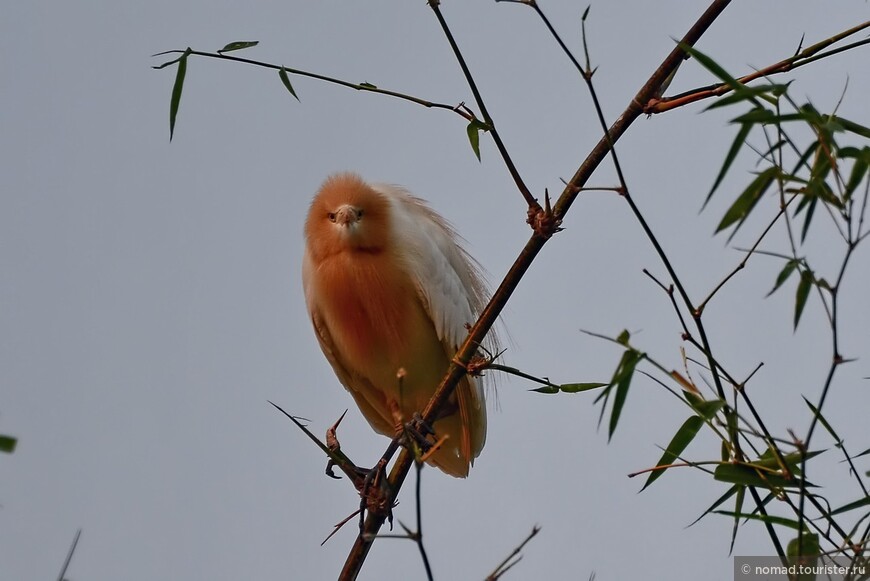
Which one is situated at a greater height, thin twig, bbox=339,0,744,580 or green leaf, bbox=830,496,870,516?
thin twig, bbox=339,0,744,580

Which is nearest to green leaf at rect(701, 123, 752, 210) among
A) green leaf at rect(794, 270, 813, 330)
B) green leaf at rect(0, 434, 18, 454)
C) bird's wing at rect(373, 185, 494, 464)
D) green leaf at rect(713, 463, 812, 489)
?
green leaf at rect(794, 270, 813, 330)

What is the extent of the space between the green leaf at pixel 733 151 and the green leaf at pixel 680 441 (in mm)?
751

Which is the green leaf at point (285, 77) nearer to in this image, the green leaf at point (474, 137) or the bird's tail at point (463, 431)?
the green leaf at point (474, 137)

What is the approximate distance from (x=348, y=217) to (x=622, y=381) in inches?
88.4

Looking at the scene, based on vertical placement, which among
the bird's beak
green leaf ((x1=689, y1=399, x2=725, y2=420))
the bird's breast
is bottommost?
green leaf ((x1=689, y1=399, x2=725, y2=420))

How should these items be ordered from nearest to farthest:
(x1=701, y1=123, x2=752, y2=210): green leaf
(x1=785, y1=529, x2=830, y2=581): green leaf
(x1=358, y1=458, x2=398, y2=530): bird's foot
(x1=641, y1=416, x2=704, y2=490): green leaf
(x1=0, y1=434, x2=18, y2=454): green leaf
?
(x1=0, y1=434, x2=18, y2=454): green leaf
(x1=701, y1=123, x2=752, y2=210): green leaf
(x1=785, y1=529, x2=830, y2=581): green leaf
(x1=641, y1=416, x2=704, y2=490): green leaf
(x1=358, y1=458, x2=398, y2=530): bird's foot

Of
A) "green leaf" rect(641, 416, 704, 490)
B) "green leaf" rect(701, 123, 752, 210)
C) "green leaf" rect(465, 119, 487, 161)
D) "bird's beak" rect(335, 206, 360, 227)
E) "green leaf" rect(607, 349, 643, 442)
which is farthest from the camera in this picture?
"bird's beak" rect(335, 206, 360, 227)

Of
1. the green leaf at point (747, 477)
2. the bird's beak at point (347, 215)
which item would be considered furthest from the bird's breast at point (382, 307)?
the green leaf at point (747, 477)

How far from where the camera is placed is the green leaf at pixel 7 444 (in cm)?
156

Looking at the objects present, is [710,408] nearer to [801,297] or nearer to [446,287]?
[801,297]

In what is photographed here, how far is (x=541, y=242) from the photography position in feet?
8.57

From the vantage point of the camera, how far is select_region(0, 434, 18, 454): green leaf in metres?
1.56

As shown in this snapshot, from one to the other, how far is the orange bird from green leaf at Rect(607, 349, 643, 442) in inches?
80.1

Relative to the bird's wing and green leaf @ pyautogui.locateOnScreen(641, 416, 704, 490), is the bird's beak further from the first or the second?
green leaf @ pyautogui.locateOnScreen(641, 416, 704, 490)
